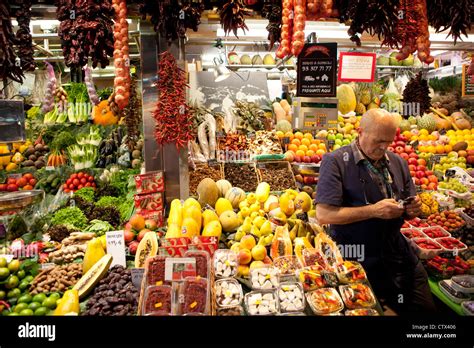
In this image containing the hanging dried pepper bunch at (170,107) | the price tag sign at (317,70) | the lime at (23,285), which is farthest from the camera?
the price tag sign at (317,70)

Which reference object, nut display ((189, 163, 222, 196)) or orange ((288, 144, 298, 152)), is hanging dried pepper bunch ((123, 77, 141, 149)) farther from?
orange ((288, 144, 298, 152))

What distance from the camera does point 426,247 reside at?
3.96 m

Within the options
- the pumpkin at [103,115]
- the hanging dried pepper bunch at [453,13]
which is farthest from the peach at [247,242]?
the pumpkin at [103,115]

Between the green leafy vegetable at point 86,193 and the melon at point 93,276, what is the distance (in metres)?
1.91

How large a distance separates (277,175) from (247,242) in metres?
2.14

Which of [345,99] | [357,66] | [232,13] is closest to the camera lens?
[232,13]

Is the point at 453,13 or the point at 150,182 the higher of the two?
the point at 453,13

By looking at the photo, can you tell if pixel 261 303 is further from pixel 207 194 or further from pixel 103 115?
pixel 103 115

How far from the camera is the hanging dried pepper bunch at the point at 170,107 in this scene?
4191mm

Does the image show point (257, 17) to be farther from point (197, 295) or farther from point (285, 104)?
point (285, 104)

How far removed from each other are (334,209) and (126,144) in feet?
10.9

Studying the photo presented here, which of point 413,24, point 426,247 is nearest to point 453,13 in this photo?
point 413,24

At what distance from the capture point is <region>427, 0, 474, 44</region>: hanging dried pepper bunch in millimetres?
3812

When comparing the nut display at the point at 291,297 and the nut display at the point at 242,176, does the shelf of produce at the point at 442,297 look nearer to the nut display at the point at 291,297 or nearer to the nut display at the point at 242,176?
the nut display at the point at 291,297
